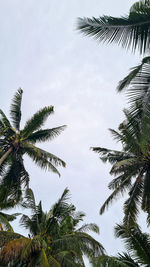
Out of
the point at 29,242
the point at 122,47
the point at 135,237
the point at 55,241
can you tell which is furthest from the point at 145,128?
the point at 55,241

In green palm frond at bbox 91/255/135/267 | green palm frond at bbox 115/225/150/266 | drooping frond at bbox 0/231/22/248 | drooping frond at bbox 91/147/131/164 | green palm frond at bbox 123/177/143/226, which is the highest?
drooping frond at bbox 91/147/131/164

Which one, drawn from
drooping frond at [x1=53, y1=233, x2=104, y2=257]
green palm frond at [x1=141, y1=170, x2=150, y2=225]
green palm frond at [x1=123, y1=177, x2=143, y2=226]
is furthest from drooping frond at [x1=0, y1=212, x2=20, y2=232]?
green palm frond at [x1=141, y1=170, x2=150, y2=225]

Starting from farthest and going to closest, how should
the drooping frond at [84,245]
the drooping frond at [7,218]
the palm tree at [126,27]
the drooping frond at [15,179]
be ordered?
the drooping frond at [15,179] < the drooping frond at [7,218] < the drooping frond at [84,245] < the palm tree at [126,27]

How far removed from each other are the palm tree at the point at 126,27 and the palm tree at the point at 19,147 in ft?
30.6

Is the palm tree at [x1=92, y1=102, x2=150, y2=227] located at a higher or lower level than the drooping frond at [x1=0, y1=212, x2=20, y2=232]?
higher

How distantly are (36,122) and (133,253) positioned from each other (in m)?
9.77

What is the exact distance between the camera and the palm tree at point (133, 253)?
7.18 metres

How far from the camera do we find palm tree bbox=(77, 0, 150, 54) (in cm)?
554

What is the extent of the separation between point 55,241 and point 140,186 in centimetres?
541

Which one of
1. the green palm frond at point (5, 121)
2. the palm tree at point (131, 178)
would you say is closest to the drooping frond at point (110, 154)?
the palm tree at point (131, 178)

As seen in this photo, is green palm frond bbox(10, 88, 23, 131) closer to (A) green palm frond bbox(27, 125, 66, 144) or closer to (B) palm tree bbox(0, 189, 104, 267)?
(A) green palm frond bbox(27, 125, 66, 144)

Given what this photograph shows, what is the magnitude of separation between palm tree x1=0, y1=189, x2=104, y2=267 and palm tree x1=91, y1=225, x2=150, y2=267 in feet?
8.95

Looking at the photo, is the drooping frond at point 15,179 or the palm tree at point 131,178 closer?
the palm tree at point 131,178

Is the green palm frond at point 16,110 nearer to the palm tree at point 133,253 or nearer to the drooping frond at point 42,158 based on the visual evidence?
the drooping frond at point 42,158
